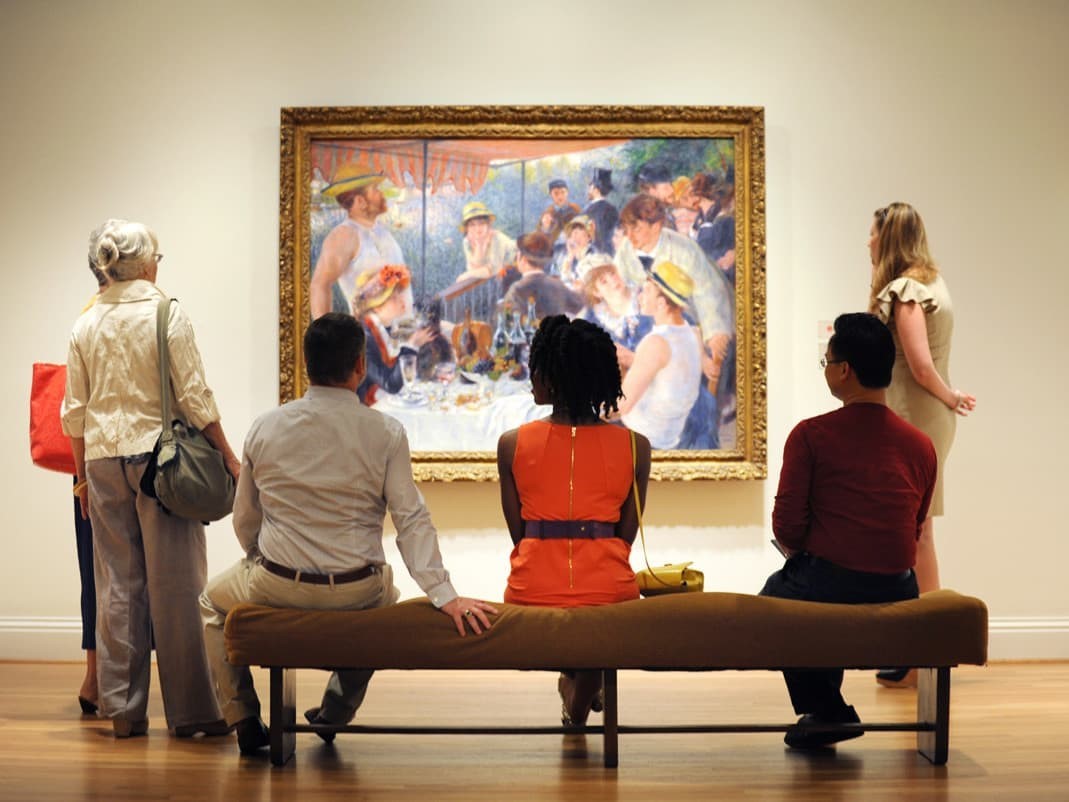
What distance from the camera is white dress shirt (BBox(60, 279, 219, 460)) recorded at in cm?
432

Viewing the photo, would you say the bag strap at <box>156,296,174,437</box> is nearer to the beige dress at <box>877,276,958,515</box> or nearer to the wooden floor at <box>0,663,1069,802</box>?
the wooden floor at <box>0,663,1069,802</box>

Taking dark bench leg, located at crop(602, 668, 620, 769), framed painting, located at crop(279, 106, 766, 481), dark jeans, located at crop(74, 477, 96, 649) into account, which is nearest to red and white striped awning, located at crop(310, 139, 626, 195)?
framed painting, located at crop(279, 106, 766, 481)

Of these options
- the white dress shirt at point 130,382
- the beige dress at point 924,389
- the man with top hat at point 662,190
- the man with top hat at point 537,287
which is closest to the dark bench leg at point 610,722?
the white dress shirt at point 130,382

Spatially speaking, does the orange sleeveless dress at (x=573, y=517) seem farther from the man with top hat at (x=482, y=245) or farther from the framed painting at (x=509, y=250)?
the man with top hat at (x=482, y=245)

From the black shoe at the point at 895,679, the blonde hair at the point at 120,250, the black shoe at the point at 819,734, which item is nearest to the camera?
the black shoe at the point at 819,734

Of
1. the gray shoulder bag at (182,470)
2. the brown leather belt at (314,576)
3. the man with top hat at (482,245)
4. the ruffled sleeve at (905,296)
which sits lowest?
the brown leather belt at (314,576)

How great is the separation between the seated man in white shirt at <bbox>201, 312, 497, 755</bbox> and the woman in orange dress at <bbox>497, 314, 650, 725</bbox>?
0.85 feet

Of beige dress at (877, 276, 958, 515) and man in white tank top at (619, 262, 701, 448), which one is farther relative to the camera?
man in white tank top at (619, 262, 701, 448)

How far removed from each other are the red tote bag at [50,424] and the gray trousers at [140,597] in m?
0.50

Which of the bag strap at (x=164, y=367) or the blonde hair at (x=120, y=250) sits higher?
the blonde hair at (x=120, y=250)

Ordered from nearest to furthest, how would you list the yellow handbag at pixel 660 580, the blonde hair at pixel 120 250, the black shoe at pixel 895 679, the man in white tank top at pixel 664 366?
the yellow handbag at pixel 660 580
the blonde hair at pixel 120 250
the black shoe at pixel 895 679
the man in white tank top at pixel 664 366

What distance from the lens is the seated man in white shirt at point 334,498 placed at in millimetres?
3715

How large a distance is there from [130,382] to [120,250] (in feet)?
1.58

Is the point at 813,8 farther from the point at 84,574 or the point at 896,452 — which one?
the point at 84,574
